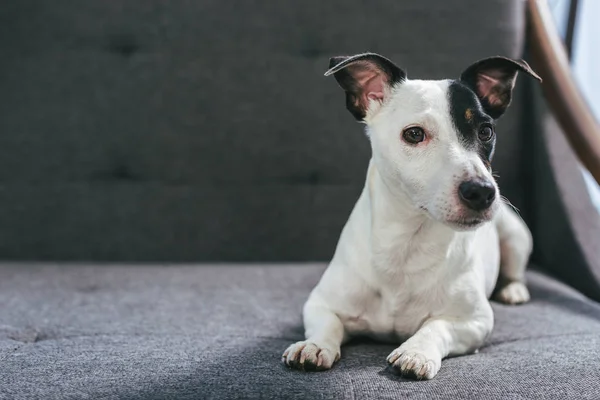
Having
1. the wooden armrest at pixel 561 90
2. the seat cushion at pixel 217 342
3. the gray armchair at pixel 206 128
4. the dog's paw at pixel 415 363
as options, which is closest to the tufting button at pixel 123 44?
the gray armchair at pixel 206 128

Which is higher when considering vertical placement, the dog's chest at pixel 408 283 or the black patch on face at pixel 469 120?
the black patch on face at pixel 469 120

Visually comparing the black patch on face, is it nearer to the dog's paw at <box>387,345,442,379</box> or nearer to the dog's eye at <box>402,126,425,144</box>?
the dog's eye at <box>402,126,425,144</box>

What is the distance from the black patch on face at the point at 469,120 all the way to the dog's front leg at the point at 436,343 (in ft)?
1.00

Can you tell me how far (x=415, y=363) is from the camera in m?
1.09

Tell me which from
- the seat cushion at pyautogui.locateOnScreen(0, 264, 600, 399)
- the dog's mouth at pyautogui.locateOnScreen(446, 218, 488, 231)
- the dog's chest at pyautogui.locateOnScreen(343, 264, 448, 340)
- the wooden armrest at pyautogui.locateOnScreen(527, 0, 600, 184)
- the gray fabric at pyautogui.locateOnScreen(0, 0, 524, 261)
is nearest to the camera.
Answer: the seat cushion at pyautogui.locateOnScreen(0, 264, 600, 399)

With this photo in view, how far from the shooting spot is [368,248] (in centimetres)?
133

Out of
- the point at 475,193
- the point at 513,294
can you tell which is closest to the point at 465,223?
the point at 475,193

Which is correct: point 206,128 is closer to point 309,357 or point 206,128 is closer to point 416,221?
point 416,221

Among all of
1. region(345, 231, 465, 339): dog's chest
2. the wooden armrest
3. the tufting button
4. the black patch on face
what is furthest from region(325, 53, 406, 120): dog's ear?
the tufting button

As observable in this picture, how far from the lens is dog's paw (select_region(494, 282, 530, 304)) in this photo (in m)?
1.66

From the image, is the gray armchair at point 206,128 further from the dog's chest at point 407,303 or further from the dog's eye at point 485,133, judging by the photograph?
the dog's eye at point 485,133

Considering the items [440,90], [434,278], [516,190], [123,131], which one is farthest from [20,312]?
[516,190]

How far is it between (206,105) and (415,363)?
1.17m

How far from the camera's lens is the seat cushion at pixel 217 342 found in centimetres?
104
